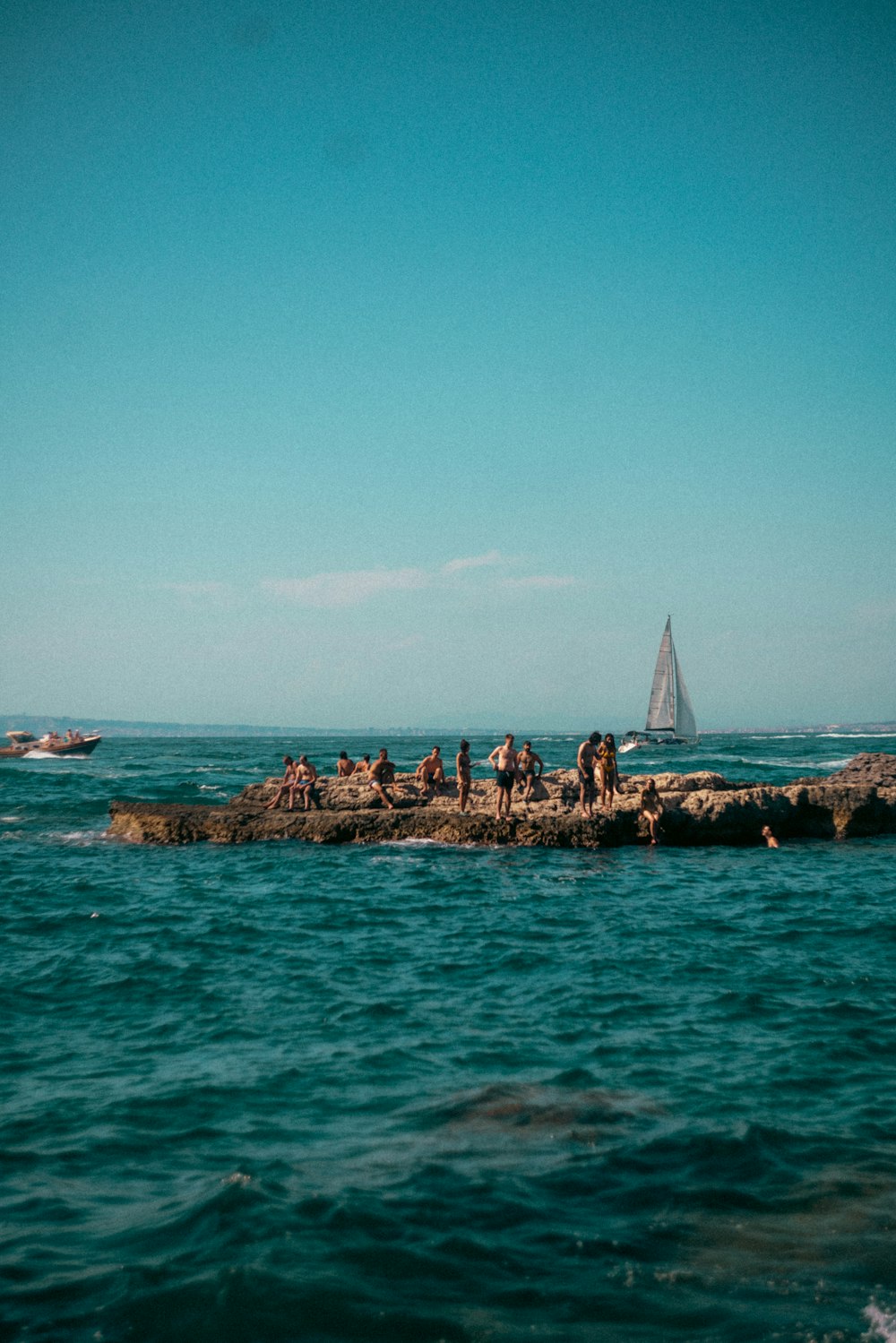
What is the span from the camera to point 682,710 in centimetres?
8038

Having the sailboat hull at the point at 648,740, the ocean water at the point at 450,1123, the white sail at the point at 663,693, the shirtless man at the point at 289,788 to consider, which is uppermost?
the white sail at the point at 663,693

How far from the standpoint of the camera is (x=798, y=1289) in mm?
5996

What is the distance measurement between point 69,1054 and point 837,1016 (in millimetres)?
8868

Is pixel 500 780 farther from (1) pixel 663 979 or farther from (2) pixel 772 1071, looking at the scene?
(2) pixel 772 1071

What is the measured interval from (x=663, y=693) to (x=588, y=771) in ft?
189

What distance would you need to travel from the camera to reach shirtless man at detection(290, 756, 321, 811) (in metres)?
28.1

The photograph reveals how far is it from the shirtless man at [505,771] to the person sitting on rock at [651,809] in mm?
3425

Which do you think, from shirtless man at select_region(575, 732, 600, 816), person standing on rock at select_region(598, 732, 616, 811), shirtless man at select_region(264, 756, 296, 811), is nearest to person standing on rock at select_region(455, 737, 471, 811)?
shirtless man at select_region(575, 732, 600, 816)

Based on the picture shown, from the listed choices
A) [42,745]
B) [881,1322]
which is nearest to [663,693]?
[42,745]

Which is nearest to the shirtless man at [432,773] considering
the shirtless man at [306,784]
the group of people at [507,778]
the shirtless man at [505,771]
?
the group of people at [507,778]

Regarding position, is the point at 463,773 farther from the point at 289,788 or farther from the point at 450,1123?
the point at 450,1123

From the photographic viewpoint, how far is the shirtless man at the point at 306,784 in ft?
92.3

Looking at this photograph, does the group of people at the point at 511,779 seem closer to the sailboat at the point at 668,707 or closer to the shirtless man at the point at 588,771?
the shirtless man at the point at 588,771

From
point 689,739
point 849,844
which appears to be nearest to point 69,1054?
point 849,844
